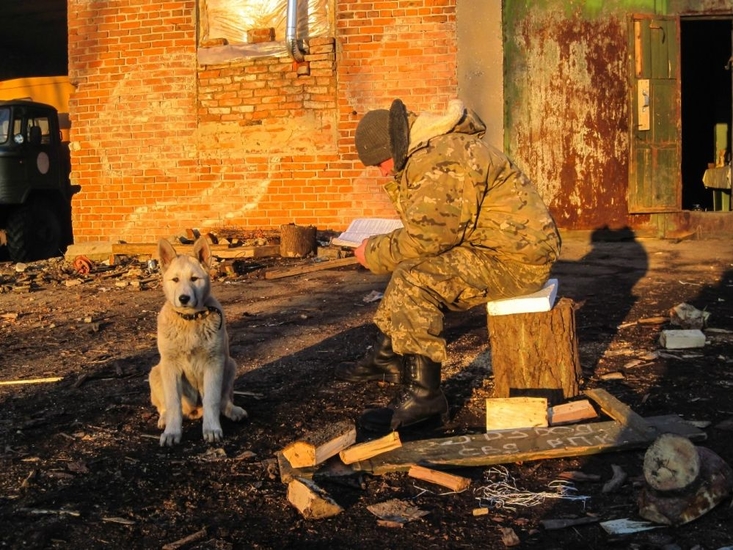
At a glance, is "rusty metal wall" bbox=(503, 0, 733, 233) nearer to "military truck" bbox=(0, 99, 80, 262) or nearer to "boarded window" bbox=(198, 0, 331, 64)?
"boarded window" bbox=(198, 0, 331, 64)

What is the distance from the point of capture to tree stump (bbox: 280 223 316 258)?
32.3 ft

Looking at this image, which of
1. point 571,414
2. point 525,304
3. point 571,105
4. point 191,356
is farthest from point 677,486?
point 571,105

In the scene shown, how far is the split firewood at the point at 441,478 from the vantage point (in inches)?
133

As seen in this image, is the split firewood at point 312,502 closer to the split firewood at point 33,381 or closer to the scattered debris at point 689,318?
the split firewood at point 33,381

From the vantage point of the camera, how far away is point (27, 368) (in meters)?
5.75

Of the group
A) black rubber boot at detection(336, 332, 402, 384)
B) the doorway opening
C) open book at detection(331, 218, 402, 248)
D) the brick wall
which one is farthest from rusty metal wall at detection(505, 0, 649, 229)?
black rubber boot at detection(336, 332, 402, 384)

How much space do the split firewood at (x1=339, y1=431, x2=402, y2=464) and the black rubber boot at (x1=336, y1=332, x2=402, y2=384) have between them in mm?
1313

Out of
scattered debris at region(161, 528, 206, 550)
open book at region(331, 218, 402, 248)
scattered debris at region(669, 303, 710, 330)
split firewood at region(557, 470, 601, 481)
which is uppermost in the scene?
open book at region(331, 218, 402, 248)

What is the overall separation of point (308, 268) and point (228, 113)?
8.98ft

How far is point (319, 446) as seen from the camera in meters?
3.54

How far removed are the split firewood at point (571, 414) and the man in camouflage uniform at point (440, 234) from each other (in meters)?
0.55

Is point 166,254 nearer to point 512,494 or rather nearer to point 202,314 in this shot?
point 202,314

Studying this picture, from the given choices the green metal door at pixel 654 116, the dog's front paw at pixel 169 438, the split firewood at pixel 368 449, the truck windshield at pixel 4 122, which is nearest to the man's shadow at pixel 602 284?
the green metal door at pixel 654 116

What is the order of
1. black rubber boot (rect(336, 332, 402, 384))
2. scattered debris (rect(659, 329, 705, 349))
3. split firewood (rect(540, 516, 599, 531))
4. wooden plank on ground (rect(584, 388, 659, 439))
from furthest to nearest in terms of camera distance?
scattered debris (rect(659, 329, 705, 349)) < black rubber boot (rect(336, 332, 402, 384)) < wooden plank on ground (rect(584, 388, 659, 439)) < split firewood (rect(540, 516, 599, 531))
